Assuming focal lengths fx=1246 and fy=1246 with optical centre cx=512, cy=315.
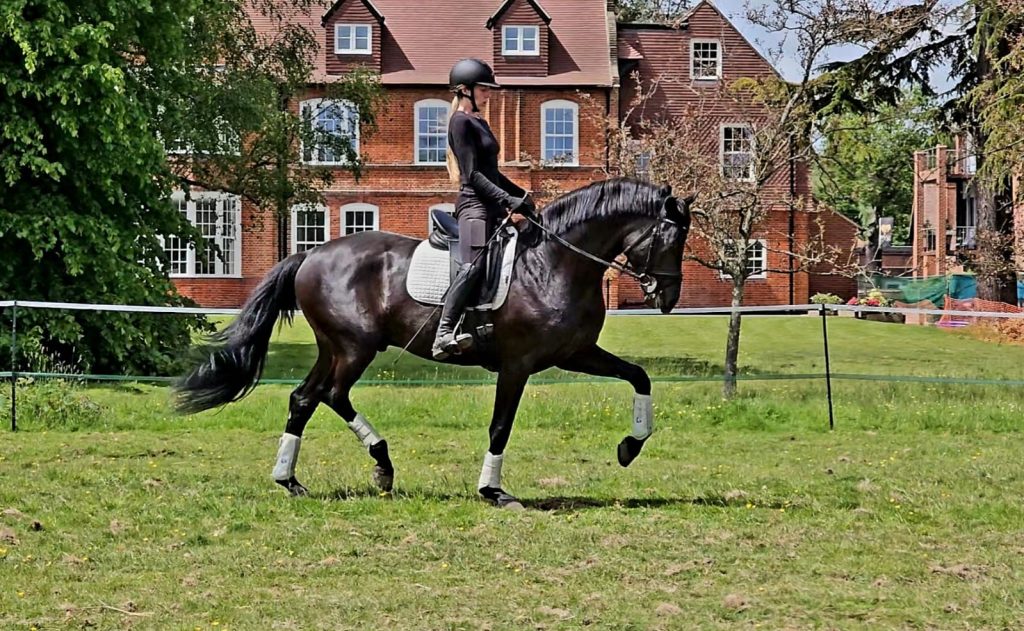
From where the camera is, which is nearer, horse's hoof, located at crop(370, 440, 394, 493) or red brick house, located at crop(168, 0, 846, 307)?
horse's hoof, located at crop(370, 440, 394, 493)

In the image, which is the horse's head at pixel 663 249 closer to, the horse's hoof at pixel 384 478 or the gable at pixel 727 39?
the horse's hoof at pixel 384 478

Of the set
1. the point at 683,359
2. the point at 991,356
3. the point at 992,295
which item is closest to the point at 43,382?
the point at 683,359

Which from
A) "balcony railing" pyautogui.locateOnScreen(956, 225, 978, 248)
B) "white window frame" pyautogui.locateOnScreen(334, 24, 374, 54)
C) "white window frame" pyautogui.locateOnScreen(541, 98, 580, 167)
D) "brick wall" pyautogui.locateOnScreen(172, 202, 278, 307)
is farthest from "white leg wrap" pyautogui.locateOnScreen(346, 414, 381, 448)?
"balcony railing" pyautogui.locateOnScreen(956, 225, 978, 248)

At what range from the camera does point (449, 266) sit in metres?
9.31

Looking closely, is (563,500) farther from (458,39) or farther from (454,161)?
(458,39)

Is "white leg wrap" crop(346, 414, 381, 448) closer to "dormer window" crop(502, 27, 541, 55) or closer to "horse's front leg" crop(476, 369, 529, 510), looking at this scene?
"horse's front leg" crop(476, 369, 529, 510)

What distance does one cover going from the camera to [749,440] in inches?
530

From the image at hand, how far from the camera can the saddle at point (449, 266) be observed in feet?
29.9

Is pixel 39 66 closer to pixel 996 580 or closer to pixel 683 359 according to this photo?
pixel 683 359

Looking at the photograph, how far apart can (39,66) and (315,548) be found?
14.7 metres

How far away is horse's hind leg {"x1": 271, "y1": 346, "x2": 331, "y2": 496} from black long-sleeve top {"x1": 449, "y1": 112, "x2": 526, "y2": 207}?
194 centimetres

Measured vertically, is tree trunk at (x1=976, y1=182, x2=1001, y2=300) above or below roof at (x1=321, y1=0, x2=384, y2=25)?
below

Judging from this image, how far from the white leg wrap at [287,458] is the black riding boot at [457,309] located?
4.54 ft

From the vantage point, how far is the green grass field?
6.05 meters
